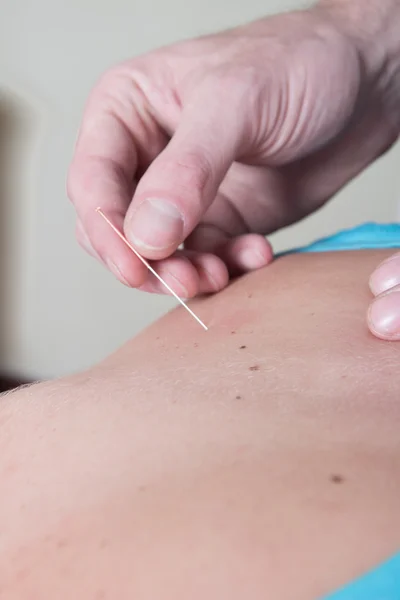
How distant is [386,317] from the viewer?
1.77 feet

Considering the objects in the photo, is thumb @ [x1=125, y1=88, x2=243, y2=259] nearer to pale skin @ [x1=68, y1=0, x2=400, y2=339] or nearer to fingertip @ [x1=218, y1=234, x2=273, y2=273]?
pale skin @ [x1=68, y1=0, x2=400, y2=339]

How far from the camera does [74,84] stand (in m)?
2.04

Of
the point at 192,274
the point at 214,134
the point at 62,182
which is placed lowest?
the point at 62,182

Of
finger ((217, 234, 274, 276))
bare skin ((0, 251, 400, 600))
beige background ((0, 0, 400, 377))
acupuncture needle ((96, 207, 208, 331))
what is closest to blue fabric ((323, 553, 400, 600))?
bare skin ((0, 251, 400, 600))

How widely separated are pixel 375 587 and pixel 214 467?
127 millimetres

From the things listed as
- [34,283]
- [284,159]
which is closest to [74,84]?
[34,283]

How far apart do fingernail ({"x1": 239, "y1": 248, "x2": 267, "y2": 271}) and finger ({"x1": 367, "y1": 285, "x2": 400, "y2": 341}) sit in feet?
0.90

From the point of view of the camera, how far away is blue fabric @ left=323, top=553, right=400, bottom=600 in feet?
0.89

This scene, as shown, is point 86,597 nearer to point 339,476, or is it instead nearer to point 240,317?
point 339,476

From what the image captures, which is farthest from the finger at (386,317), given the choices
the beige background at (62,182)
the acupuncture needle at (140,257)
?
the beige background at (62,182)

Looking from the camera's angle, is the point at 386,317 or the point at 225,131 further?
the point at 225,131

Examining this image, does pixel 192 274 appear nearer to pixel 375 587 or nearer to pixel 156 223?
pixel 156 223

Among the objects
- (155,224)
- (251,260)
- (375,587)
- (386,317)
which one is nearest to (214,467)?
(375,587)

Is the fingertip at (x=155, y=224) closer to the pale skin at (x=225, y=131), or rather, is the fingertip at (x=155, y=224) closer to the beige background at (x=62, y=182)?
the pale skin at (x=225, y=131)
